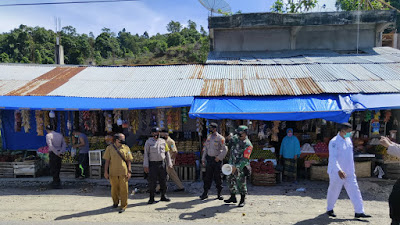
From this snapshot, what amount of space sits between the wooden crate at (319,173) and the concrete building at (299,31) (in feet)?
24.1

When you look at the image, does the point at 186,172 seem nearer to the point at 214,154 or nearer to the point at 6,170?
the point at 214,154

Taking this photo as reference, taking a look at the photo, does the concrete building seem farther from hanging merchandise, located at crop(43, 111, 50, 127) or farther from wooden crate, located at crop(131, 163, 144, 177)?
hanging merchandise, located at crop(43, 111, 50, 127)

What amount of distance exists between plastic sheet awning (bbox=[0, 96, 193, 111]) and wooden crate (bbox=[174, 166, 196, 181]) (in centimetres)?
189

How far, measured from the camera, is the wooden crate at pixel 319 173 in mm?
7734

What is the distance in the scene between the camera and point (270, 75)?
8914 mm

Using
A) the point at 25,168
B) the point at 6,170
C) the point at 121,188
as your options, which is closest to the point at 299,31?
the point at 121,188

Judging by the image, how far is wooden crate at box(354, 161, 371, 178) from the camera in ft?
25.5

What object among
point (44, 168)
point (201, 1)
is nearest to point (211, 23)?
point (201, 1)

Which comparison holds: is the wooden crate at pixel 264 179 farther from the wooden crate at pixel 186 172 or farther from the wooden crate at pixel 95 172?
the wooden crate at pixel 95 172

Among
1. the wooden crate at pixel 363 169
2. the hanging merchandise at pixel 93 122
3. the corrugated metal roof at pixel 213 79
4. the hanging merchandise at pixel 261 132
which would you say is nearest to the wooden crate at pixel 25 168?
the hanging merchandise at pixel 93 122

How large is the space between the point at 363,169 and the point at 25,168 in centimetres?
1017

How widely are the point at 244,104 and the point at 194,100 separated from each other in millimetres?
1405

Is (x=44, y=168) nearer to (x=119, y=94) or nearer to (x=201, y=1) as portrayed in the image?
(x=119, y=94)

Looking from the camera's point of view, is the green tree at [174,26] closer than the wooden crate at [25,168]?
No
